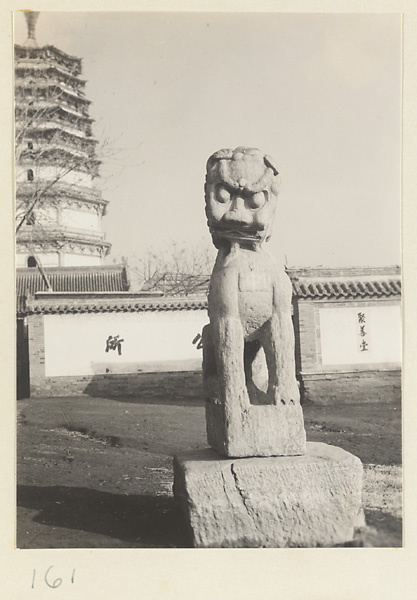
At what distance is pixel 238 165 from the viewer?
3.73 meters

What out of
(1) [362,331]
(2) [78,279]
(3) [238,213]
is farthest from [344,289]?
(2) [78,279]

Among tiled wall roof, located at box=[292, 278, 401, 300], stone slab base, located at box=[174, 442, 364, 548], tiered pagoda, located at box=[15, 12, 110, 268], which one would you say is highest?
tiered pagoda, located at box=[15, 12, 110, 268]

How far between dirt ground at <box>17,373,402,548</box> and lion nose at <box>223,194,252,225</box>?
194 centimetres

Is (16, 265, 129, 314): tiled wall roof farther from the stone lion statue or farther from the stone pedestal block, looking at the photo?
the stone pedestal block

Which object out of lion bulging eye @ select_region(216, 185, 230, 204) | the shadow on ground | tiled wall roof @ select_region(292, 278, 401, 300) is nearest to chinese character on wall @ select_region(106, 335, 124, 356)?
tiled wall roof @ select_region(292, 278, 401, 300)

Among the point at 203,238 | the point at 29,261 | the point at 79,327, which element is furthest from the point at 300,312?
the point at 29,261

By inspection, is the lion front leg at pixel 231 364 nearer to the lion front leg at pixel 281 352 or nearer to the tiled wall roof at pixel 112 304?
the lion front leg at pixel 281 352

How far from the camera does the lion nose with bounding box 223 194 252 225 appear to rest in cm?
372

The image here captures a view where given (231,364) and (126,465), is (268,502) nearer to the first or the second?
(231,364)

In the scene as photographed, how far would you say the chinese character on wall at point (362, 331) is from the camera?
42.1 ft

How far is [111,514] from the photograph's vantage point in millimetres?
4336

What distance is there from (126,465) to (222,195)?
146 inches

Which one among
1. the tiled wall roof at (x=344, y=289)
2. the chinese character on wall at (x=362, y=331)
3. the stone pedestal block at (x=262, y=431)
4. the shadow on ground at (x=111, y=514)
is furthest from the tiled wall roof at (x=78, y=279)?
the stone pedestal block at (x=262, y=431)

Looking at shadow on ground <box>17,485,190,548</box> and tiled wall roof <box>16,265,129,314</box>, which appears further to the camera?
tiled wall roof <box>16,265,129,314</box>
